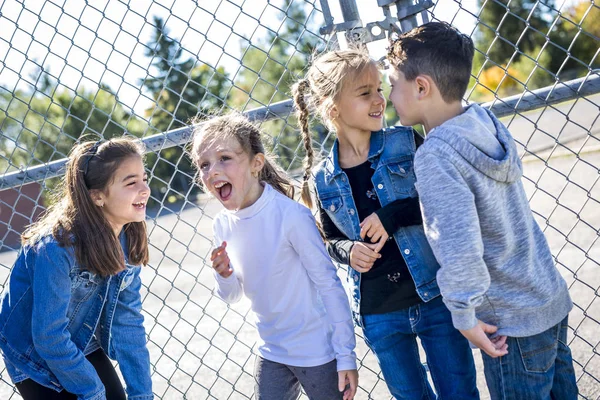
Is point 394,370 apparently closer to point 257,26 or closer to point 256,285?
point 256,285

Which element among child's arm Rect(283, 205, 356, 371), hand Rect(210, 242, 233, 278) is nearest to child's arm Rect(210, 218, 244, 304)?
hand Rect(210, 242, 233, 278)

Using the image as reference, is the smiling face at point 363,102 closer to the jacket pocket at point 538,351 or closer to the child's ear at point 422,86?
the child's ear at point 422,86

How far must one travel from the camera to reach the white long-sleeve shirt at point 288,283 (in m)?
2.49

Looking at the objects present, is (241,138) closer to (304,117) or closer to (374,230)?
(304,117)

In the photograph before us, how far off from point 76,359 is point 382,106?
5.06 ft

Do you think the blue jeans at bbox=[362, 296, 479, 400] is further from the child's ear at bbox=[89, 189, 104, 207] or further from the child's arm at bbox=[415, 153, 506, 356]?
the child's ear at bbox=[89, 189, 104, 207]

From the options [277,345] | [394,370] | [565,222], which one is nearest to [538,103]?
[394,370]

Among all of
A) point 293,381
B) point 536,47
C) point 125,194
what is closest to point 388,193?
point 293,381

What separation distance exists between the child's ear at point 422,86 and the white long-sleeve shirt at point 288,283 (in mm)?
676

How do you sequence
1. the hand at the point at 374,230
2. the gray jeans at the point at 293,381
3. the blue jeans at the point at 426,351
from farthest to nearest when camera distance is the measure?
the gray jeans at the point at 293,381 < the blue jeans at the point at 426,351 < the hand at the point at 374,230

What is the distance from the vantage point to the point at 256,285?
102 inches

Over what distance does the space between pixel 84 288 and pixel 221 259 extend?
607 mm

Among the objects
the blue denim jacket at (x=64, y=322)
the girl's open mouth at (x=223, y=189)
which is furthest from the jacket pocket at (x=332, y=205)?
the blue denim jacket at (x=64, y=322)

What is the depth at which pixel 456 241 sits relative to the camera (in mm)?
1955
